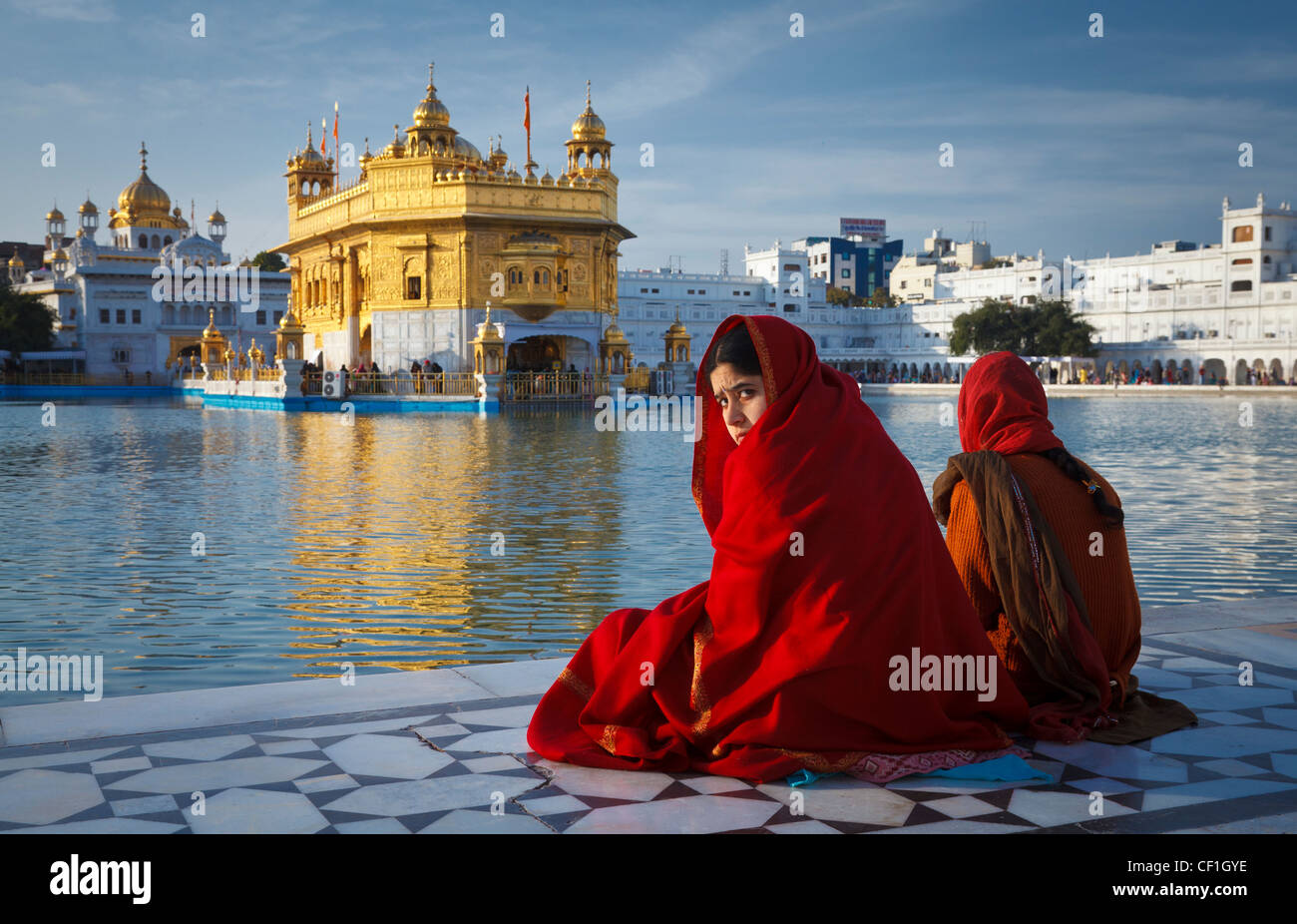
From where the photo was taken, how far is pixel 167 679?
198 inches

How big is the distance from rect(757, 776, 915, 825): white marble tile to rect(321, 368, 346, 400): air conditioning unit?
98.1 feet

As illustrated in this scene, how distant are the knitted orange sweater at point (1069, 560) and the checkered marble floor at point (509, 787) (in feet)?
1.03

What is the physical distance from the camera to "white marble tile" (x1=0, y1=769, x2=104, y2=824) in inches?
117

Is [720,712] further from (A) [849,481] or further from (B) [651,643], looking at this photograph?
(A) [849,481]

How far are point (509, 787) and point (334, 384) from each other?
30.2 m

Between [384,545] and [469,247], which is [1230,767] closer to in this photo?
[384,545]

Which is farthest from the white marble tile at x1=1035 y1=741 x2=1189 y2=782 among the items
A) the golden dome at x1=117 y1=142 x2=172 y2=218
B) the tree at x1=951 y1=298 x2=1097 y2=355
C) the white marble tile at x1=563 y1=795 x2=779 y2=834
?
the golden dome at x1=117 y1=142 x2=172 y2=218

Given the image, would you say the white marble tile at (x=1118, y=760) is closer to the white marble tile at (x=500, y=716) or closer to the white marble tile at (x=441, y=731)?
the white marble tile at (x=500, y=716)

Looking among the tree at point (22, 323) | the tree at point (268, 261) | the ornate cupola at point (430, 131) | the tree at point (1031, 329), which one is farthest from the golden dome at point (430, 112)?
the tree at point (268, 261)

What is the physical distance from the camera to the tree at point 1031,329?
5809 centimetres

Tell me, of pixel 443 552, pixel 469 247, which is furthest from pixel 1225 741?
pixel 469 247

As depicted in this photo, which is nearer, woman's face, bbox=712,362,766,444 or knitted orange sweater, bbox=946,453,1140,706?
woman's face, bbox=712,362,766,444

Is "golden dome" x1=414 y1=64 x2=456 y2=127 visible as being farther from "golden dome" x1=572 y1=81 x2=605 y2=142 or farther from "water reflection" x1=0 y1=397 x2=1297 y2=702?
"water reflection" x1=0 y1=397 x2=1297 y2=702
